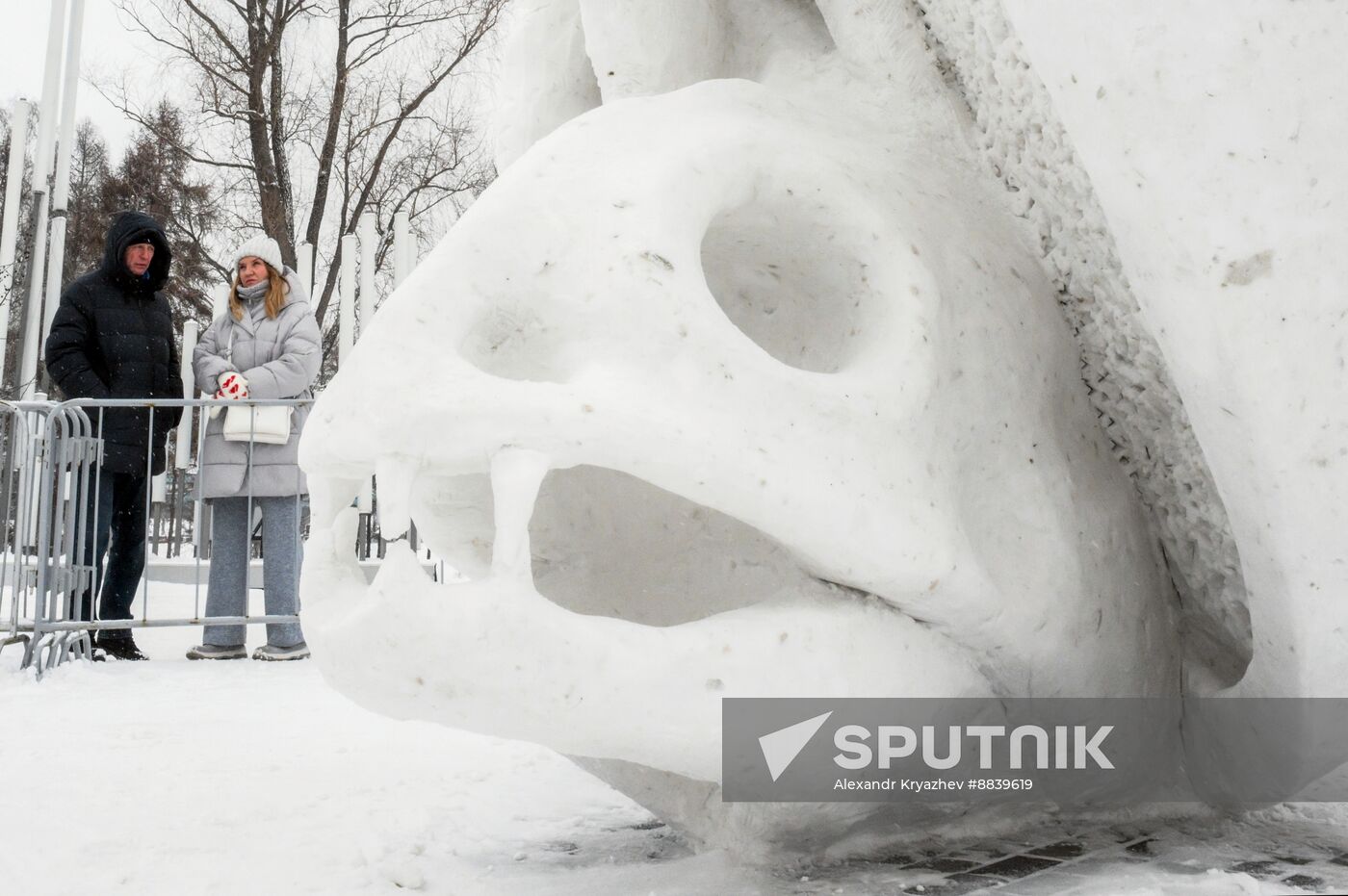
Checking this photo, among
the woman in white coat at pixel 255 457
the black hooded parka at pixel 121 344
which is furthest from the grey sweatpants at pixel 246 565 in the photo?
the black hooded parka at pixel 121 344

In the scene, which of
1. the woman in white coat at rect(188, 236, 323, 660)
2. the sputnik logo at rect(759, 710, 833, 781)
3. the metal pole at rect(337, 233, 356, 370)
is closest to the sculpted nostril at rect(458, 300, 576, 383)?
the sputnik logo at rect(759, 710, 833, 781)

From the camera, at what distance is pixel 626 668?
134 centimetres

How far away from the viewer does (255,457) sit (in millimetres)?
4605

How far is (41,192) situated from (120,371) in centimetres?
540

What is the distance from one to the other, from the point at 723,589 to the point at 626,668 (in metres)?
0.39

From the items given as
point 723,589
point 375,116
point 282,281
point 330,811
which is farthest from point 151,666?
point 375,116

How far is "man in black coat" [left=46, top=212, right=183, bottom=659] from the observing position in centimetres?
465

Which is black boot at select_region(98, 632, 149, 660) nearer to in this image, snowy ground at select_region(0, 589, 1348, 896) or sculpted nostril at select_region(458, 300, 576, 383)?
snowy ground at select_region(0, 589, 1348, 896)

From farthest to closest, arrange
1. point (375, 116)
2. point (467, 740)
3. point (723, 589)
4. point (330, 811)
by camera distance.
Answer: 1. point (375, 116)
2. point (467, 740)
3. point (330, 811)
4. point (723, 589)

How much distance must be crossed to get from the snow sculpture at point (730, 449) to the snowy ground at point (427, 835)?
161 millimetres

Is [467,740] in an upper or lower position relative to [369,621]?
lower

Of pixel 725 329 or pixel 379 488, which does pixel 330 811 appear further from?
pixel 725 329

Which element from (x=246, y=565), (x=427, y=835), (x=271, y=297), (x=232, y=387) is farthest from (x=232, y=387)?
(x=427, y=835)

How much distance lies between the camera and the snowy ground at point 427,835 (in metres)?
1.58
